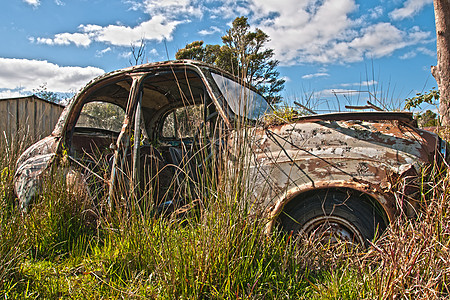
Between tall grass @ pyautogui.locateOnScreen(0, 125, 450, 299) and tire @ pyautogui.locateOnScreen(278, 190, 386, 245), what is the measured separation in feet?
0.34

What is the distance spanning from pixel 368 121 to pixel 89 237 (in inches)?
108

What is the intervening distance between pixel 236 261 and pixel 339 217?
3.05 feet

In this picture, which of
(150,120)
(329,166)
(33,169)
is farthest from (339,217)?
(150,120)

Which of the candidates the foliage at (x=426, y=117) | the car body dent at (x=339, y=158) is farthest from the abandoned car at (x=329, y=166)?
the foliage at (x=426, y=117)

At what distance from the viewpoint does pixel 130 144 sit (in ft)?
12.4

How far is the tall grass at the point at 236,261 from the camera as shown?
73.9 inches

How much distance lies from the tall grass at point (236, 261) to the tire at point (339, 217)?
102 millimetres

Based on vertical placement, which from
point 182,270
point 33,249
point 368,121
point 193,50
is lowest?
point 33,249

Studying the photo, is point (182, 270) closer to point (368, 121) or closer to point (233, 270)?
point (233, 270)

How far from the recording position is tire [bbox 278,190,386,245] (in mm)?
2492

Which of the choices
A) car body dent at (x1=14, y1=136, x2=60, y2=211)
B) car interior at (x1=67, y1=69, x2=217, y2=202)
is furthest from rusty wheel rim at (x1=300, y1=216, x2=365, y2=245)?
car body dent at (x1=14, y1=136, x2=60, y2=211)

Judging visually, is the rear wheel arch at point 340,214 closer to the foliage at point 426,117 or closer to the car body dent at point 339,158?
the car body dent at point 339,158

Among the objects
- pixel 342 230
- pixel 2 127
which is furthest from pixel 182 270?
pixel 2 127

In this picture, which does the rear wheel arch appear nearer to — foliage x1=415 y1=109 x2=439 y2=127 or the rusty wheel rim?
the rusty wheel rim
